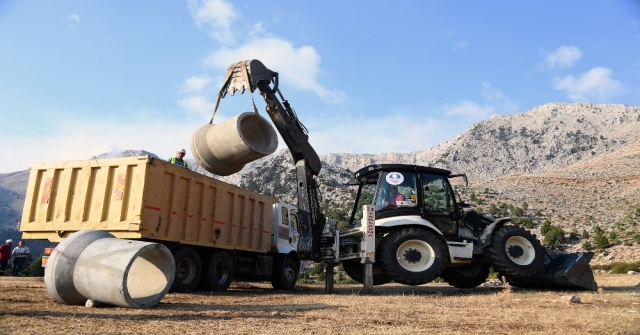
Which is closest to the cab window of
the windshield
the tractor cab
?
the tractor cab

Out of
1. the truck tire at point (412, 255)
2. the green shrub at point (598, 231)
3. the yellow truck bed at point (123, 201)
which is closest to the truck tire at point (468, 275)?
the truck tire at point (412, 255)

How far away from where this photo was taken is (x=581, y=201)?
41.7m

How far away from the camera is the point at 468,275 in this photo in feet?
39.3

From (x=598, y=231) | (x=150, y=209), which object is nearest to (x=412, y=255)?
(x=150, y=209)

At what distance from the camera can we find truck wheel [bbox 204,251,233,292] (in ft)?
33.4

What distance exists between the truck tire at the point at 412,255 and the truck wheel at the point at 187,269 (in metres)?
3.66

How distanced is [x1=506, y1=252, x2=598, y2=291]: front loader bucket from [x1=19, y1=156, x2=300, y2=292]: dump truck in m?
6.24

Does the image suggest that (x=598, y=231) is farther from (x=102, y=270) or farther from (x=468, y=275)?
(x=102, y=270)

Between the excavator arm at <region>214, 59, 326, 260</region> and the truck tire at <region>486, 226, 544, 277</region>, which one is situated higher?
the excavator arm at <region>214, 59, 326, 260</region>

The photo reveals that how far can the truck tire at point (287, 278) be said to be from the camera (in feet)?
41.2

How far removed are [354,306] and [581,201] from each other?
133 ft

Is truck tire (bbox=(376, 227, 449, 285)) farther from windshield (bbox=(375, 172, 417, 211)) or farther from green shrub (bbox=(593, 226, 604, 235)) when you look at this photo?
green shrub (bbox=(593, 226, 604, 235))

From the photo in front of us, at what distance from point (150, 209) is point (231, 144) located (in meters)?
1.89

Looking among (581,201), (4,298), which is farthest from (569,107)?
(4,298)
